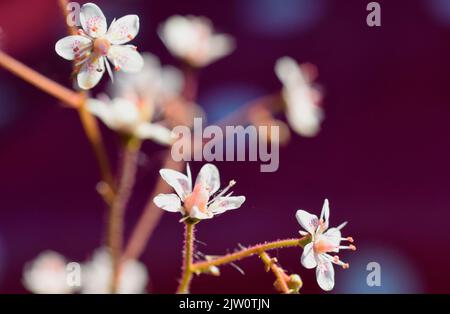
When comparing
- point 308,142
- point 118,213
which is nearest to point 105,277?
point 118,213

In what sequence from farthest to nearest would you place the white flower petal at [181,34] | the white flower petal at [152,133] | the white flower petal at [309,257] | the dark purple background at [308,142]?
the dark purple background at [308,142] < the white flower petal at [181,34] < the white flower petal at [152,133] < the white flower petal at [309,257]

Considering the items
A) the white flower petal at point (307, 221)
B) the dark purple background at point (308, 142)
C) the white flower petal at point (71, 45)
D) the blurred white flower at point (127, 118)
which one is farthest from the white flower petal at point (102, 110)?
the dark purple background at point (308, 142)

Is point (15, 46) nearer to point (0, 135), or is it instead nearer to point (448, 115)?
point (0, 135)

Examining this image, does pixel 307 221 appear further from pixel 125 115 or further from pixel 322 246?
pixel 125 115

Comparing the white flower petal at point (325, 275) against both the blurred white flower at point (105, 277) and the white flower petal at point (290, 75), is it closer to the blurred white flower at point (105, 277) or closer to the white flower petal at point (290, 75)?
the blurred white flower at point (105, 277)

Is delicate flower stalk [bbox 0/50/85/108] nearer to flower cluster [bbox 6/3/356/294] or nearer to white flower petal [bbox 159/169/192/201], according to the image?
flower cluster [bbox 6/3/356/294]

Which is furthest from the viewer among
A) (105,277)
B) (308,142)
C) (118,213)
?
(308,142)
